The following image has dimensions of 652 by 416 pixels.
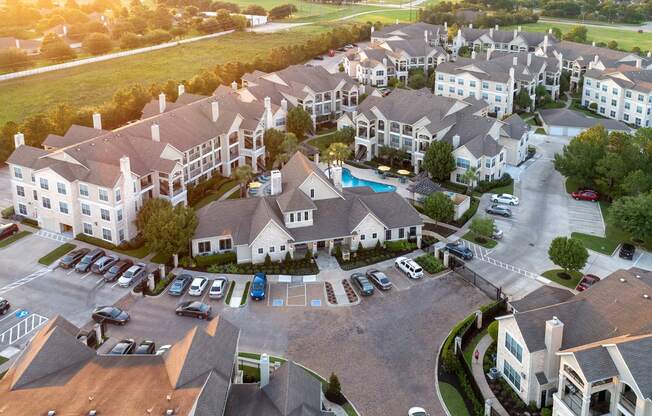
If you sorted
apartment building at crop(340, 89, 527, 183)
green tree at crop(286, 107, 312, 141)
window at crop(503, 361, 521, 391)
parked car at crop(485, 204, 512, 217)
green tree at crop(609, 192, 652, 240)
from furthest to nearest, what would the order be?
green tree at crop(286, 107, 312, 141) → apartment building at crop(340, 89, 527, 183) → parked car at crop(485, 204, 512, 217) → green tree at crop(609, 192, 652, 240) → window at crop(503, 361, 521, 391)

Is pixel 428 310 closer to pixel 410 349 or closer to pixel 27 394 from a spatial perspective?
pixel 410 349

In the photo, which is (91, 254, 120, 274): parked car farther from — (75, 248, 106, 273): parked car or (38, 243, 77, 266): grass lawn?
(38, 243, 77, 266): grass lawn

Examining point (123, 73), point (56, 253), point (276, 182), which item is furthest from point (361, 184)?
point (123, 73)

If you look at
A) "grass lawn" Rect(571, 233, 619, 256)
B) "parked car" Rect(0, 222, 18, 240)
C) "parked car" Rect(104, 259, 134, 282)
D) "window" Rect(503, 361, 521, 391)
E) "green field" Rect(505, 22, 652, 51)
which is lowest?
"window" Rect(503, 361, 521, 391)

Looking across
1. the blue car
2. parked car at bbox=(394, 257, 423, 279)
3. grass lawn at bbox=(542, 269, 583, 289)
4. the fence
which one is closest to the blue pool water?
parked car at bbox=(394, 257, 423, 279)

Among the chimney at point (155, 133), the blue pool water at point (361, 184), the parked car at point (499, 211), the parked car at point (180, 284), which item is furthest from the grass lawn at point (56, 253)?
the parked car at point (499, 211)

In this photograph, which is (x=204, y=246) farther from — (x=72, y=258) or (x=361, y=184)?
(x=361, y=184)

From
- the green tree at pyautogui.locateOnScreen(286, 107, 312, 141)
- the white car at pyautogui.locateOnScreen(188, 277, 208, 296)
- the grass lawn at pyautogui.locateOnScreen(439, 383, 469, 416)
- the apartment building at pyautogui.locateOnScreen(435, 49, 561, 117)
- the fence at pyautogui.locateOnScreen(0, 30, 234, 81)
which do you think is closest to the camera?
the grass lawn at pyautogui.locateOnScreen(439, 383, 469, 416)
